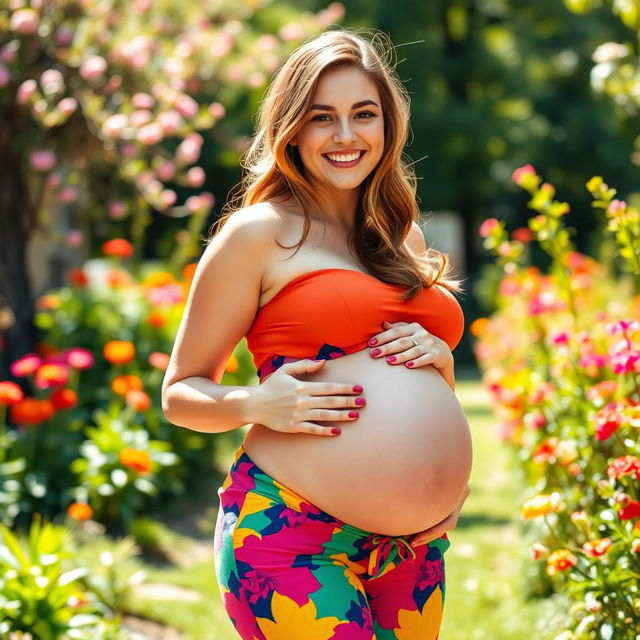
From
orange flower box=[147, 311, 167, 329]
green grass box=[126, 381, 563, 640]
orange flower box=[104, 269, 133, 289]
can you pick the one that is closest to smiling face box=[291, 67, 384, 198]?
green grass box=[126, 381, 563, 640]

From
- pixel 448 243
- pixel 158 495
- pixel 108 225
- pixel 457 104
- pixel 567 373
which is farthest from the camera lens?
pixel 448 243

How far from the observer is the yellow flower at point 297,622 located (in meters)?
2.01

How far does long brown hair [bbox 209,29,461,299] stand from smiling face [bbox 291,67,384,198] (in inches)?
1.1

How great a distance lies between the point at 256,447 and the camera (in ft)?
7.14

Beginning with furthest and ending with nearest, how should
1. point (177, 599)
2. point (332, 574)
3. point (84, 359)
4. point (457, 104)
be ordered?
point (457, 104) < point (84, 359) < point (177, 599) < point (332, 574)

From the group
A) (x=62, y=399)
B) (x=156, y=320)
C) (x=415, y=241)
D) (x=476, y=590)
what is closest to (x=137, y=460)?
(x=62, y=399)

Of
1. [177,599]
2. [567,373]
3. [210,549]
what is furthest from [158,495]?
[567,373]

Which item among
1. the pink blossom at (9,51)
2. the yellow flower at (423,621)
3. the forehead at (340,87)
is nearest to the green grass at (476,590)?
the yellow flower at (423,621)

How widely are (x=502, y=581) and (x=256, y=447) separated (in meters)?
2.81

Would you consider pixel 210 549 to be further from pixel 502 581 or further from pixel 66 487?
pixel 502 581

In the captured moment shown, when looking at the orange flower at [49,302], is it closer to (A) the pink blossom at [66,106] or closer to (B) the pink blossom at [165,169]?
(B) the pink blossom at [165,169]

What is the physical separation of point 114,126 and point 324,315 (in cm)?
382

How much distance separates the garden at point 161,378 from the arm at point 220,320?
471 millimetres

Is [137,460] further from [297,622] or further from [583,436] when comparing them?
[297,622]
